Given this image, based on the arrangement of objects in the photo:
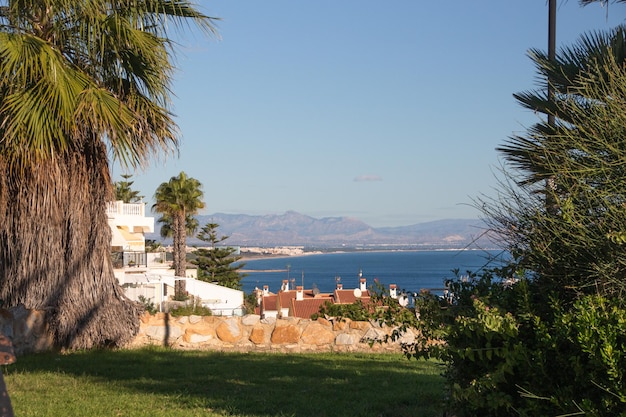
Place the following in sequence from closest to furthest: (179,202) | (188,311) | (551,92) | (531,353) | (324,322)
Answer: (531,353), (551,92), (324,322), (188,311), (179,202)

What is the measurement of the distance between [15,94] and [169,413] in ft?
20.2

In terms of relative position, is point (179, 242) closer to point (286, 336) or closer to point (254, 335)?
point (254, 335)

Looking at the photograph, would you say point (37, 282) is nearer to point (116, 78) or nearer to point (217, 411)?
point (116, 78)

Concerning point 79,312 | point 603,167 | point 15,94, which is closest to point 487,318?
point 603,167

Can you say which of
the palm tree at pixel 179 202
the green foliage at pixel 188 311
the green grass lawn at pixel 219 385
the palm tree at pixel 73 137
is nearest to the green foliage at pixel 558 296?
the green grass lawn at pixel 219 385

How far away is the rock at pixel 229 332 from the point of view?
46.2ft

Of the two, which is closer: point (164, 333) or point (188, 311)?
point (164, 333)

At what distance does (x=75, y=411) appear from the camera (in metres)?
7.91

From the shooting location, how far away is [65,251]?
1323 cm

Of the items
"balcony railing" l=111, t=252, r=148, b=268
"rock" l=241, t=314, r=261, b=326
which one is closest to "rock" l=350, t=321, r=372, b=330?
"rock" l=241, t=314, r=261, b=326

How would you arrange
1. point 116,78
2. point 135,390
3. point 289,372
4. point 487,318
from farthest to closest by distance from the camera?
1. point 116,78
2. point 289,372
3. point 135,390
4. point 487,318

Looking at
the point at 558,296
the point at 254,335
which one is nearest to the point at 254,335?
the point at 254,335

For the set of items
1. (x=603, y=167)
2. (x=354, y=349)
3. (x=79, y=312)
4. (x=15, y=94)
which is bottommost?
(x=354, y=349)

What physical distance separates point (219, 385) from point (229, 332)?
4.40m
